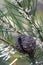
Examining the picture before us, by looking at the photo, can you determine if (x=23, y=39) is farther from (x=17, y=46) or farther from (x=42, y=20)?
(x=42, y=20)

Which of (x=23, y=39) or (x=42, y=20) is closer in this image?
(x=23, y=39)

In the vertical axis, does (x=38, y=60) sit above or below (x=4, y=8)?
below

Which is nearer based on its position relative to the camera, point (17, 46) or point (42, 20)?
point (17, 46)

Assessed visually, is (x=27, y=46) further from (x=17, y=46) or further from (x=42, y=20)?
(x=42, y=20)

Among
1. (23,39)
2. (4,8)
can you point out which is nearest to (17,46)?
(23,39)

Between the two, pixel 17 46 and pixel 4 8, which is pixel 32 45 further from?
pixel 4 8

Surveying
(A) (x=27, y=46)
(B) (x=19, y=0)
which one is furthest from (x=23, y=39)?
(B) (x=19, y=0)

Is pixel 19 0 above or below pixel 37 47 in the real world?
above
